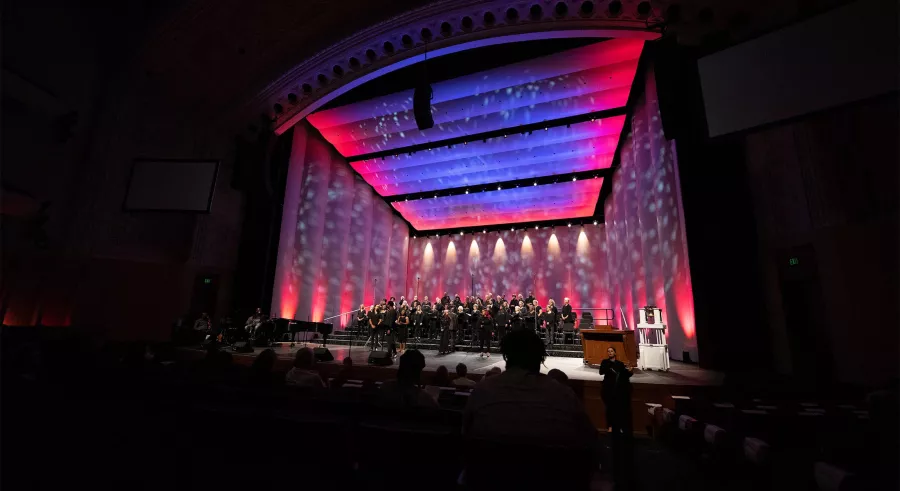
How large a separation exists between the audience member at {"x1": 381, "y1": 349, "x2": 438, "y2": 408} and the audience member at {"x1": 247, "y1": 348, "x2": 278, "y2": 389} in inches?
32.6

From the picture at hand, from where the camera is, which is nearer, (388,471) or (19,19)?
(388,471)

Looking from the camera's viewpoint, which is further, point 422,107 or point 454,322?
point 454,322

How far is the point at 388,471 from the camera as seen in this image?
4.79ft

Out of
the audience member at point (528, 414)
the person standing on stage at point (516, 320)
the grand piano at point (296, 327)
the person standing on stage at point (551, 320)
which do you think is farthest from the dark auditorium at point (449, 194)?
the grand piano at point (296, 327)

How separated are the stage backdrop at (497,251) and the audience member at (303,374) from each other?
6127 mm

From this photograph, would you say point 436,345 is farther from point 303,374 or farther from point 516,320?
point 303,374

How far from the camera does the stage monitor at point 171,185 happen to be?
7.77m

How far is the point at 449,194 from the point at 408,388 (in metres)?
12.3

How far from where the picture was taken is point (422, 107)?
7.16 m

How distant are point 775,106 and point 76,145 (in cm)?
1253

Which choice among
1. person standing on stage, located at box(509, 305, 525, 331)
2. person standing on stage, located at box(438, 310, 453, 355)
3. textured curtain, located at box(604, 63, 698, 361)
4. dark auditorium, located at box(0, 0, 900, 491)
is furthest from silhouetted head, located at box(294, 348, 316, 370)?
textured curtain, located at box(604, 63, 698, 361)

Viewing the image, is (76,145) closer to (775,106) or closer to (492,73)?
(492,73)

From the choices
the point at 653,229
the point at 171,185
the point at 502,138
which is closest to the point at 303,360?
the point at 171,185

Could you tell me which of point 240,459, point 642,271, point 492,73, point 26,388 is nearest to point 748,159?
point 642,271
